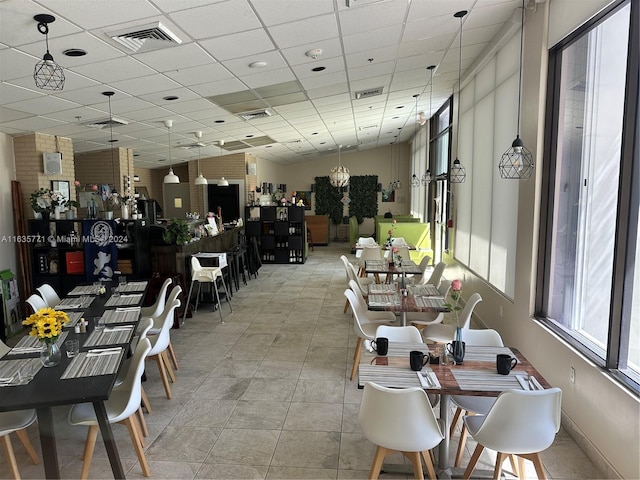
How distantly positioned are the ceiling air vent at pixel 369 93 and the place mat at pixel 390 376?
16.6 ft

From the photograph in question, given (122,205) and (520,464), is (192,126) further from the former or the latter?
(520,464)

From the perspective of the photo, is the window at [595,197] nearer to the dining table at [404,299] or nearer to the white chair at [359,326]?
the dining table at [404,299]

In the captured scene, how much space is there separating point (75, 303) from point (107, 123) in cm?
313

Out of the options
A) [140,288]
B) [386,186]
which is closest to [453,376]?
[140,288]

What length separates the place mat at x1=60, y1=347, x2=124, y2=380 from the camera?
253cm

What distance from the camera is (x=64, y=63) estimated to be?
357 centimetres

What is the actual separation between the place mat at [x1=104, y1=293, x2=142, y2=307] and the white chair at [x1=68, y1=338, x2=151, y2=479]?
1.34 metres

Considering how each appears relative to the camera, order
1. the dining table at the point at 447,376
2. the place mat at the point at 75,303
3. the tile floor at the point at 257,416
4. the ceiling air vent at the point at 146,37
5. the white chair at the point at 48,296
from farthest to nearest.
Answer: the white chair at the point at 48,296
the place mat at the point at 75,303
the ceiling air vent at the point at 146,37
the tile floor at the point at 257,416
the dining table at the point at 447,376

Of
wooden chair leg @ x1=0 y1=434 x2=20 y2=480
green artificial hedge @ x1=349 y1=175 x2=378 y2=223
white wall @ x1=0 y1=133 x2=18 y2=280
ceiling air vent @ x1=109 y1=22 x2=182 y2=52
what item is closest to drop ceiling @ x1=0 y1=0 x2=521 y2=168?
ceiling air vent @ x1=109 y1=22 x2=182 y2=52

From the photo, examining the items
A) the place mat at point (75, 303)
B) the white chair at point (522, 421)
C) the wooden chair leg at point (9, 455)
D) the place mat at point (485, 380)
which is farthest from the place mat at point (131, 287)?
the white chair at point (522, 421)

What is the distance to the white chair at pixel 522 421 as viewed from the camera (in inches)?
83.4

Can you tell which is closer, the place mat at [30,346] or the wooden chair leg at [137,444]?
the wooden chair leg at [137,444]

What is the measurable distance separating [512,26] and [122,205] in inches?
224

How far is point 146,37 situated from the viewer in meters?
3.30
